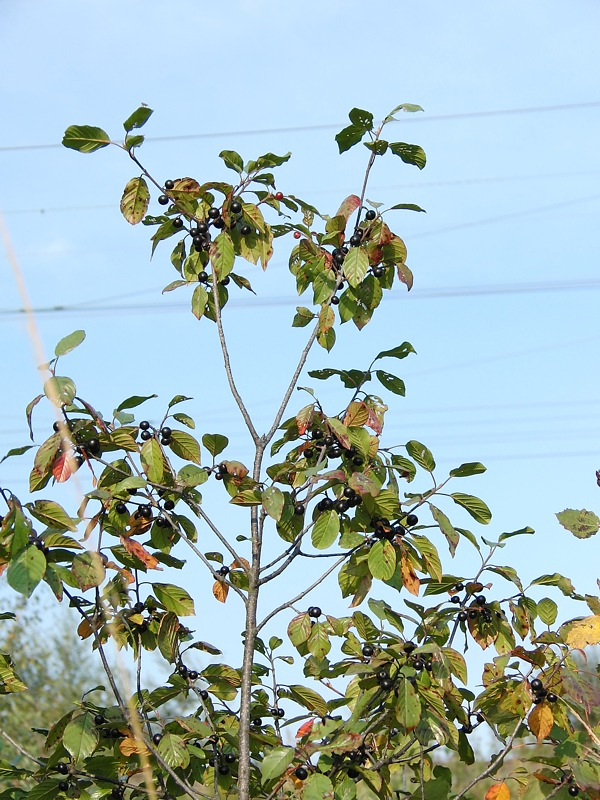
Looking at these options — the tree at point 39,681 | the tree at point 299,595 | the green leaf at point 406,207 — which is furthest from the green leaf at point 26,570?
the tree at point 39,681

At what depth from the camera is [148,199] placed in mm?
2977

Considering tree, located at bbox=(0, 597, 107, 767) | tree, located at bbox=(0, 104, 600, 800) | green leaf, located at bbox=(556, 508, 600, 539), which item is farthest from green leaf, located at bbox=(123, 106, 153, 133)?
tree, located at bbox=(0, 597, 107, 767)

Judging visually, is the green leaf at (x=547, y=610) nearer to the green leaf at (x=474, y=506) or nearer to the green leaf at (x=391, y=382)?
the green leaf at (x=474, y=506)

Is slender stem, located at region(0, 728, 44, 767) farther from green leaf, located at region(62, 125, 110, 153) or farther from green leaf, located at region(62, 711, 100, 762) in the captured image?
green leaf, located at region(62, 125, 110, 153)

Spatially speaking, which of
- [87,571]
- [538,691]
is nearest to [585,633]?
[538,691]

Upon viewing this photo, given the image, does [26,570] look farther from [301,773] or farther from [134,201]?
[134,201]

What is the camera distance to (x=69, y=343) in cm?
259

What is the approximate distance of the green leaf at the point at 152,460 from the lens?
2.64 m

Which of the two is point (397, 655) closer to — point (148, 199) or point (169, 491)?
point (169, 491)

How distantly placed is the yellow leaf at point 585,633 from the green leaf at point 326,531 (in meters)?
0.69

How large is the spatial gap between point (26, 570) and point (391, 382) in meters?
1.29

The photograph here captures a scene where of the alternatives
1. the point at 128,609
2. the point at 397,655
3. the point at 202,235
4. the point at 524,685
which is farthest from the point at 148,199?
the point at 524,685

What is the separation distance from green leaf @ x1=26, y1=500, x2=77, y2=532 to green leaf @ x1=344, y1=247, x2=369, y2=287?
109 cm

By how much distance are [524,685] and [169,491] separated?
111 centimetres
